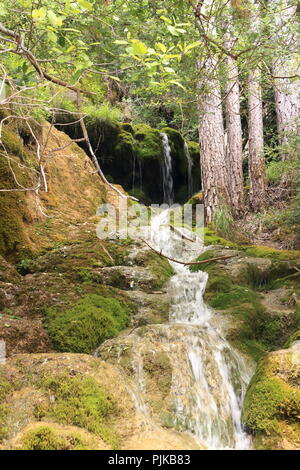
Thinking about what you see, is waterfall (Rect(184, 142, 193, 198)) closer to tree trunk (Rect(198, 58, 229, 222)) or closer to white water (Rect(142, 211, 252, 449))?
tree trunk (Rect(198, 58, 229, 222))

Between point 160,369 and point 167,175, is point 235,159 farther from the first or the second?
point 160,369

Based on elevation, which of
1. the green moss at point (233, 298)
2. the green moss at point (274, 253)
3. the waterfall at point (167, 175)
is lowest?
the green moss at point (233, 298)

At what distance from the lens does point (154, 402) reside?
10.1 ft

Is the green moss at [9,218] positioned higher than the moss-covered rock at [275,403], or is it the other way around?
the green moss at [9,218]

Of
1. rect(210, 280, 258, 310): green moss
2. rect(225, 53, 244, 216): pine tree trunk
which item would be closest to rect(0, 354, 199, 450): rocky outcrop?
rect(210, 280, 258, 310): green moss

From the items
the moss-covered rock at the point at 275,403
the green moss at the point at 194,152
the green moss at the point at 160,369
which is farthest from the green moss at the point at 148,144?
the moss-covered rock at the point at 275,403

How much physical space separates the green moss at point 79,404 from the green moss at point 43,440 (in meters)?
0.16

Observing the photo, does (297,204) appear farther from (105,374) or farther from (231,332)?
(105,374)

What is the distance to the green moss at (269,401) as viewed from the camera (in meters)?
2.76

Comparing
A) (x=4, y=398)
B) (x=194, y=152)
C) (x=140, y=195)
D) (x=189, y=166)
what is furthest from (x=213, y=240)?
(x=194, y=152)

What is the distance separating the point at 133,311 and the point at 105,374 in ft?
6.18

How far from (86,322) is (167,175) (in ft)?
31.1

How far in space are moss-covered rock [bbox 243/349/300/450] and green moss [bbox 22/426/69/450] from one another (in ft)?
5.26

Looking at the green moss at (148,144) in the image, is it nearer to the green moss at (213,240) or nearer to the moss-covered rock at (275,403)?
the green moss at (213,240)
